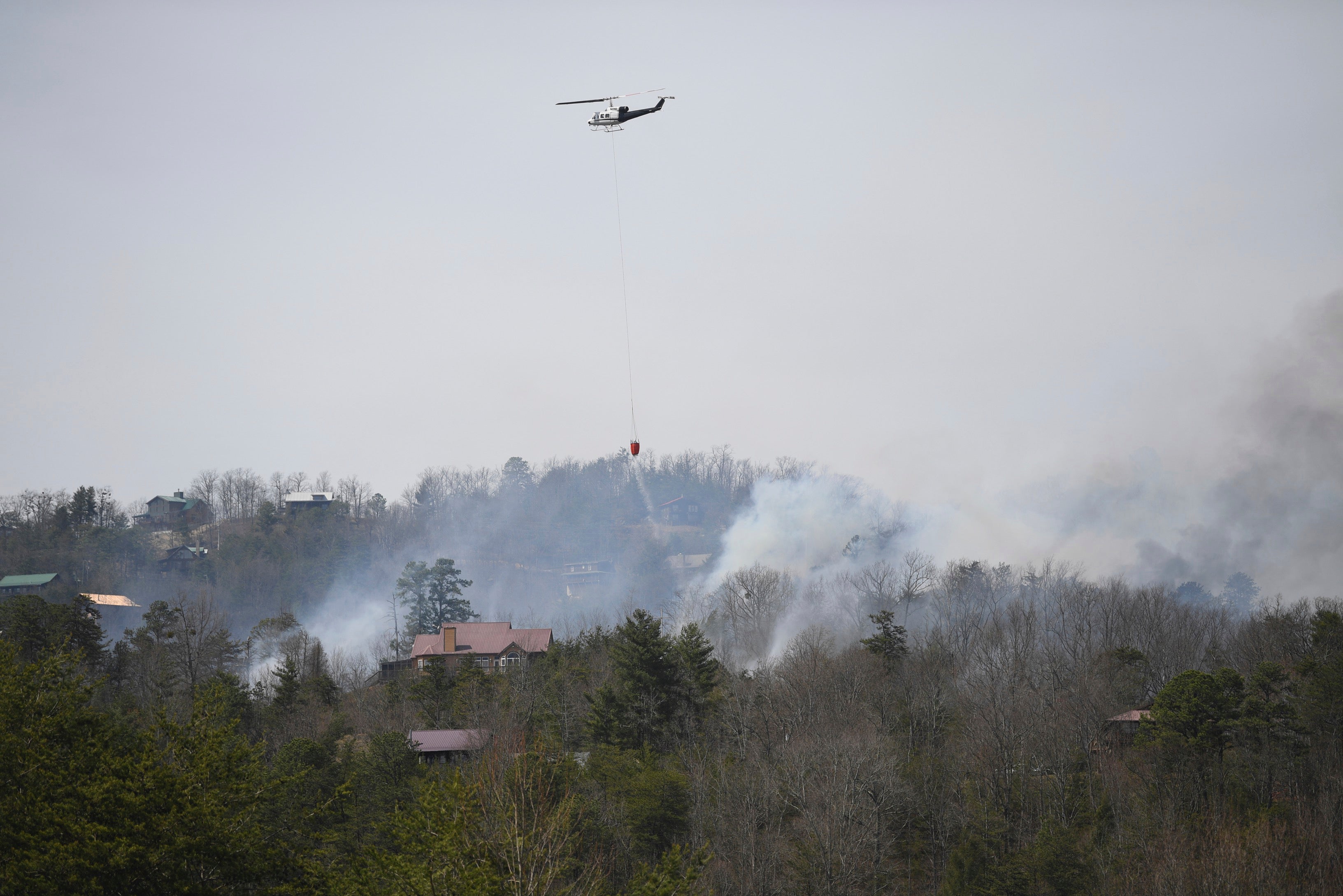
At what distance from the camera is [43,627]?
59750 millimetres

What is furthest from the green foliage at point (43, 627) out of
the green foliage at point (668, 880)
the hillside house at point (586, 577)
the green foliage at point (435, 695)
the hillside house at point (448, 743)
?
the hillside house at point (586, 577)

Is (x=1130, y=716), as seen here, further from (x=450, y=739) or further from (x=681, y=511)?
(x=681, y=511)

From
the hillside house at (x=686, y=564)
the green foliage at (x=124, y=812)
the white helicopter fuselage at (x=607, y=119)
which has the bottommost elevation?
the green foliage at (x=124, y=812)

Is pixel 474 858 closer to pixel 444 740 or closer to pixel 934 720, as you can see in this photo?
pixel 444 740

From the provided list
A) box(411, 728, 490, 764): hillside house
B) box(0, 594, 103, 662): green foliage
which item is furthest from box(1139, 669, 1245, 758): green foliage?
box(0, 594, 103, 662): green foliage

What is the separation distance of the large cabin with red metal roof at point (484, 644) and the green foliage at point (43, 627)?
23880 millimetres

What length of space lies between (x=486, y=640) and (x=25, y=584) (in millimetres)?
60069

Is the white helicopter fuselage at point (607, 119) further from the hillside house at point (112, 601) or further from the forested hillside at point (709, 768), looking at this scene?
the hillside house at point (112, 601)

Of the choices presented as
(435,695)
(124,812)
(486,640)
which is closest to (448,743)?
(435,695)

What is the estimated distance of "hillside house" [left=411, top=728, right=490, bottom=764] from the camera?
45.0m

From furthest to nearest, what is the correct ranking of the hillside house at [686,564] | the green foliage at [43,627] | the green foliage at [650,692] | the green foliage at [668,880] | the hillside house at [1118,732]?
1. the hillside house at [686,564]
2. the green foliage at [43,627]
3. the hillside house at [1118,732]
4. the green foliage at [650,692]
5. the green foliage at [668,880]

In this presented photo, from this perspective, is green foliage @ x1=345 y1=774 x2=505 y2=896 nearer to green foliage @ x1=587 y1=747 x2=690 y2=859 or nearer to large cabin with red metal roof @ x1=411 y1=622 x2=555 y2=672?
green foliage @ x1=587 y1=747 x2=690 y2=859

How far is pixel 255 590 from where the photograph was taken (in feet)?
384

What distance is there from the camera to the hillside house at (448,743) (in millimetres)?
45031
